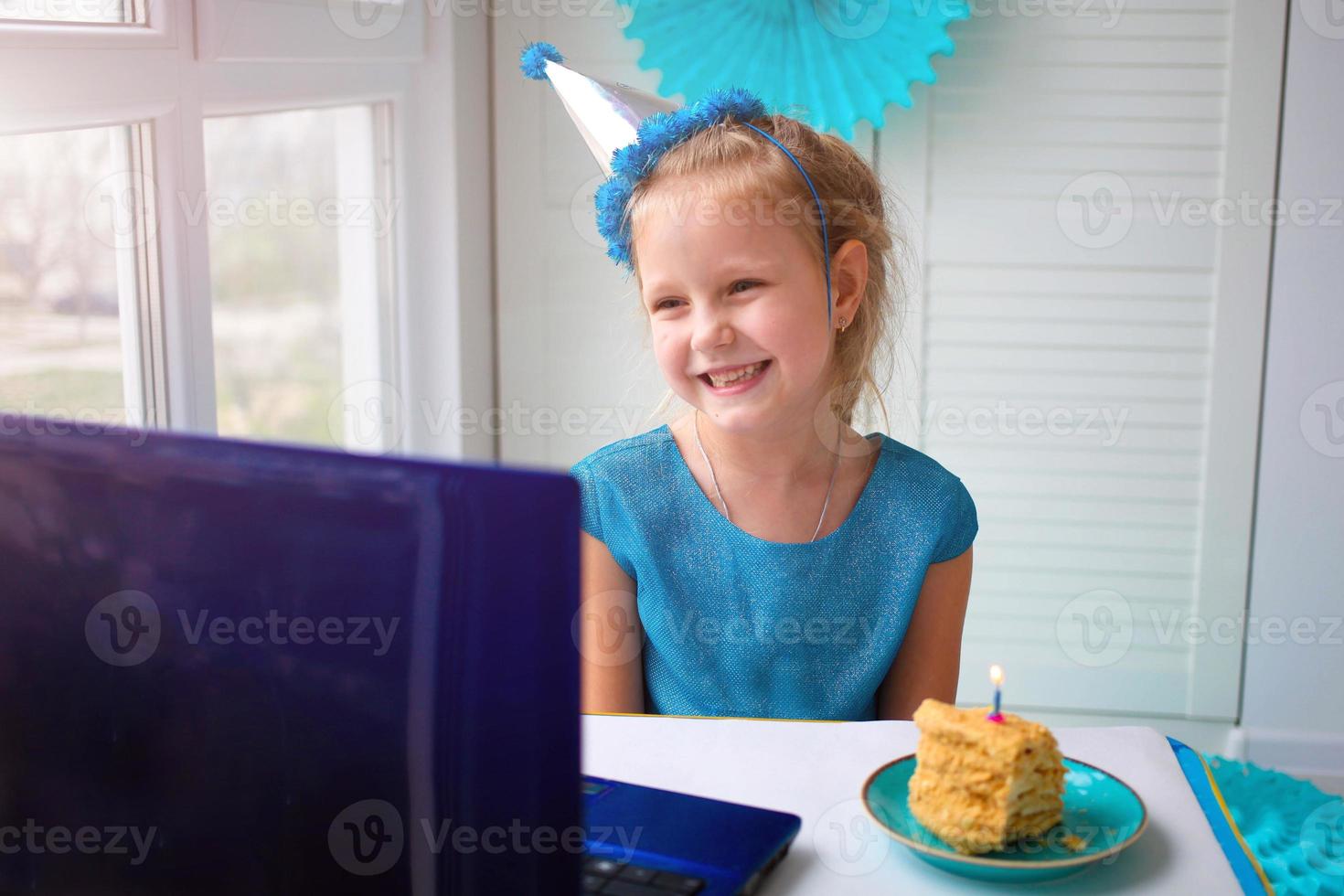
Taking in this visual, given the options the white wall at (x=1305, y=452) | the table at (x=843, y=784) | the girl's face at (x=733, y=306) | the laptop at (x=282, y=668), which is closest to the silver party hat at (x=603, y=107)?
the girl's face at (x=733, y=306)

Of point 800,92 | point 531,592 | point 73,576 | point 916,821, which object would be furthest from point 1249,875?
point 800,92

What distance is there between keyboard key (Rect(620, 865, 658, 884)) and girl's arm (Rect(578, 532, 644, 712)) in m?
0.57

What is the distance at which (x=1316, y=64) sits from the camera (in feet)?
6.90

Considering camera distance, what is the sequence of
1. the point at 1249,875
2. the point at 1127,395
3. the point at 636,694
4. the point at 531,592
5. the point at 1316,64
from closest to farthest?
the point at 531,592, the point at 1249,875, the point at 636,694, the point at 1316,64, the point at 1127,395

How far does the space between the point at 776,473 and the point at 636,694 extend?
0.83ft

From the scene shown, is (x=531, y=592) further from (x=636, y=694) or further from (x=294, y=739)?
(x=636, y=694)

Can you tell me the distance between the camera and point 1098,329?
2246 millimetres

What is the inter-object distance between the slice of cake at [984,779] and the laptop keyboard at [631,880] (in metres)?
0.14

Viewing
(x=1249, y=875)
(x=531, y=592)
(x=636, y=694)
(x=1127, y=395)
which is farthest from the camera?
(x=1127, y=395)

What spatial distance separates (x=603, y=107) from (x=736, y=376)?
0.34 m

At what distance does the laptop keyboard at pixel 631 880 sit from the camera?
633 mm

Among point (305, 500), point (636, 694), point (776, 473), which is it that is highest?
point (305, 500)

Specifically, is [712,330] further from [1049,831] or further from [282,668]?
[282,668]

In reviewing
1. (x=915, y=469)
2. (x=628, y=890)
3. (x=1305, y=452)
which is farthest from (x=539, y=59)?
(x=1305, y=452)
